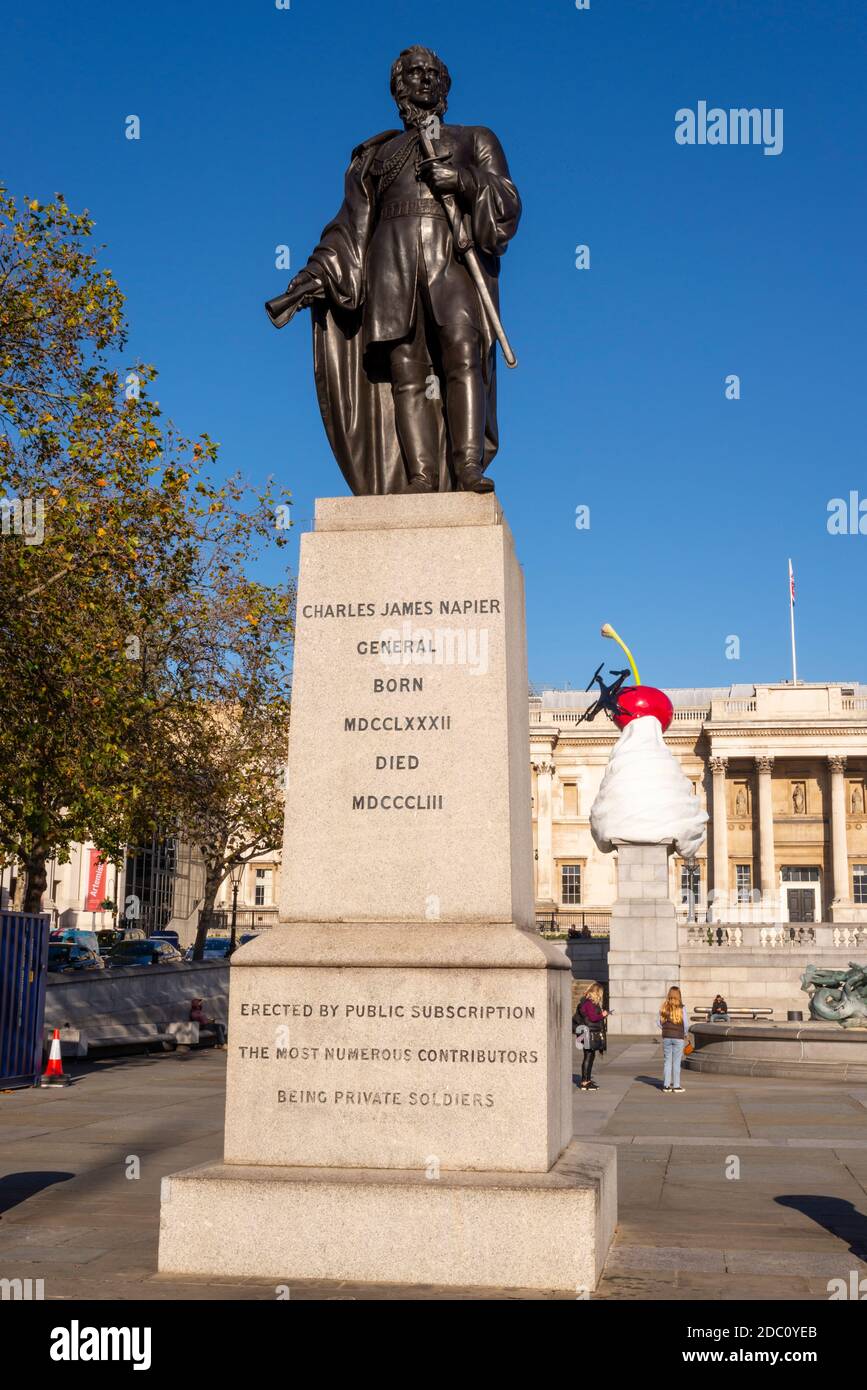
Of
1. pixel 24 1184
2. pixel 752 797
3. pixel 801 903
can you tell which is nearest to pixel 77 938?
pixel 24 1184

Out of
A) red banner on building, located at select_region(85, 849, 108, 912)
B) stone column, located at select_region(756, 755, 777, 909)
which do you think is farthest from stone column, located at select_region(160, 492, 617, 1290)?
stone column, located at select_region(756, 755, 777, 909)

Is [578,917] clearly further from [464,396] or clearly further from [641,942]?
[464,396]

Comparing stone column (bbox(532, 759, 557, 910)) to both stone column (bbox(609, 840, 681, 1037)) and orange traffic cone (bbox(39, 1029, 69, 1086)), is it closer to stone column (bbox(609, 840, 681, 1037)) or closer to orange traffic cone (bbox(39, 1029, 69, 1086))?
stone column (bbox(609, 840, 681, 1037))

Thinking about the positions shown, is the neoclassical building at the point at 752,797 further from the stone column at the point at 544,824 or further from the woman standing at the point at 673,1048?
the woman standing at the point at 673,1048

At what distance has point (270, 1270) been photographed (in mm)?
6359

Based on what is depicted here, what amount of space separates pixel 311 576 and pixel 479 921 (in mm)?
2038

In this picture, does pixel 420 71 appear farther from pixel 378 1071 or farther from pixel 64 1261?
pixel 64 1261

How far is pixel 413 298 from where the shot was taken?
816 cm

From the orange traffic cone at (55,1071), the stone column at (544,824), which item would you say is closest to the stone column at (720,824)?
the stone column at (544,824)

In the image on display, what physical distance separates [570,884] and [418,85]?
9652cm

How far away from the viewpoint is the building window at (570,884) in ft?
335

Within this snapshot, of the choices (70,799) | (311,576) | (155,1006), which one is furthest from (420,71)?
(155,1006)

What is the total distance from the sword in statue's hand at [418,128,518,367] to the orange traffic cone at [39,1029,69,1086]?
15.1m

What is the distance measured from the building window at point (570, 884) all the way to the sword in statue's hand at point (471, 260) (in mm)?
95689
